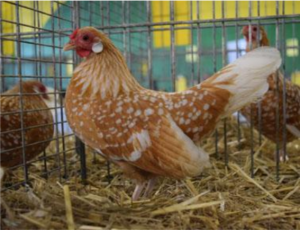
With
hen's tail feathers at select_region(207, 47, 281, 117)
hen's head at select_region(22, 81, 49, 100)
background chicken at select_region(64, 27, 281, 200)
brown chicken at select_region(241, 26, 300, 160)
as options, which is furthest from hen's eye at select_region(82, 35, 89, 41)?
brown chicken at select_region(241, 26, 300, 160)

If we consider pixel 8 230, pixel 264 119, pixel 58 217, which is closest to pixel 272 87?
pixel 264 119

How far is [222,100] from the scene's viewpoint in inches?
67.6

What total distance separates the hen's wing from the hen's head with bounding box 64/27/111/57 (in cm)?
39

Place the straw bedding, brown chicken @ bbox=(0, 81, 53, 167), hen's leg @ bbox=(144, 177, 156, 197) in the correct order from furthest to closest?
brown chicken @ bbox=(0, 81, 53, 167) → hen's leg @ bbox=(144, 177, 156, 197) → the straw bedding

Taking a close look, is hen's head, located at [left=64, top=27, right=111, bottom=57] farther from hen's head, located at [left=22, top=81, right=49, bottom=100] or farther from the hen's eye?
hen's head, located at [left=22, top=81, right=49, bottom=100]

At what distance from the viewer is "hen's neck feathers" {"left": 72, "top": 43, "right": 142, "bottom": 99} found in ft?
5.85

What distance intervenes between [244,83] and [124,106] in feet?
2.14

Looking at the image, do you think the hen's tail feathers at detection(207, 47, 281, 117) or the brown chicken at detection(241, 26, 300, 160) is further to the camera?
the brown chicken at detection(241, 26, 300, 160)

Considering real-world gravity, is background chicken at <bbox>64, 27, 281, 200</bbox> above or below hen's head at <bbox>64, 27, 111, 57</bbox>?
below

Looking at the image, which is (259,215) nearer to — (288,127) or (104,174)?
(104,174)

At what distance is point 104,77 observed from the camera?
1.81m

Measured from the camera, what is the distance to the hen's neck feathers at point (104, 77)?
1.78 metres

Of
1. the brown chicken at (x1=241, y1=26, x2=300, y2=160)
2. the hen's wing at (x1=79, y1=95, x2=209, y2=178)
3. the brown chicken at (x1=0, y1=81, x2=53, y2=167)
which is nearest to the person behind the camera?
the hen's wing at (x1=79, y1=95, x2=209, y2=178)

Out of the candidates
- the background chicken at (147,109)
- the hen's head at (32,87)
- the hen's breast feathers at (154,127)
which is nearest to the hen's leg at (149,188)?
the background chicken at (147,109)
